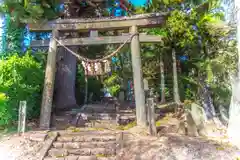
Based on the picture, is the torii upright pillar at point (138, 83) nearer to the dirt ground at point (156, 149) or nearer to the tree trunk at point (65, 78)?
the dirt ground at point (156, 149)

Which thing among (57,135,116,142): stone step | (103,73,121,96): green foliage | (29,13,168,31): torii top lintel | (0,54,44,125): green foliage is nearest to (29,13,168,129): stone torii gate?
(29,13,168,31): torii top lintel

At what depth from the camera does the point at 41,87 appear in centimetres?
658

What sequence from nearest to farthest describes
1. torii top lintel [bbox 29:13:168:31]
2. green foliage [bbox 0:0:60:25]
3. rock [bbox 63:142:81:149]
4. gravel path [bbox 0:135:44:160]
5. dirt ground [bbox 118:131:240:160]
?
1. dirt ground [bbox 118:131:240:160]
2. gravel path [bbox 0:135:44:160]
3. rock [bbox 63:142:81:149]
4. green foliage [bbox 0:0:60:25]
5. torii top lintel [bbox 29:13:168:31]

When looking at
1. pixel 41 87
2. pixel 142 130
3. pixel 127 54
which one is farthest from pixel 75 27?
pixel 127 54

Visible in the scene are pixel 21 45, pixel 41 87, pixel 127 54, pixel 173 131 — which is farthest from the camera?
pixel 127 54

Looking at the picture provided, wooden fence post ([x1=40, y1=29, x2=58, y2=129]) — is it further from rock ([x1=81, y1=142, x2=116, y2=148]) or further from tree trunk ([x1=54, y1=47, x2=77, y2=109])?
tree trunk ([x1=54, y1=47, x2=77, y2=109])

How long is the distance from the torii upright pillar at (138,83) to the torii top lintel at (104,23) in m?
0.28

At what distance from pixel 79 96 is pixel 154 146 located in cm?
910

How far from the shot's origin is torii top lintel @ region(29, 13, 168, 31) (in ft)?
19.5

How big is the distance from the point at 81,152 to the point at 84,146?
209mm

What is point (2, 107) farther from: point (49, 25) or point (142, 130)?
point (142, 130)

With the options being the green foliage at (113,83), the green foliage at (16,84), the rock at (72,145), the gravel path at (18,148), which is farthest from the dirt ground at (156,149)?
the green foliage at (113,83)

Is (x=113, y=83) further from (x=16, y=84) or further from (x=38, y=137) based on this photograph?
(x=38, y=137)

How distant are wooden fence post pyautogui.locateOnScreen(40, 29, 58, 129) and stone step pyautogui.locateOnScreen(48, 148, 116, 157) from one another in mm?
1471
